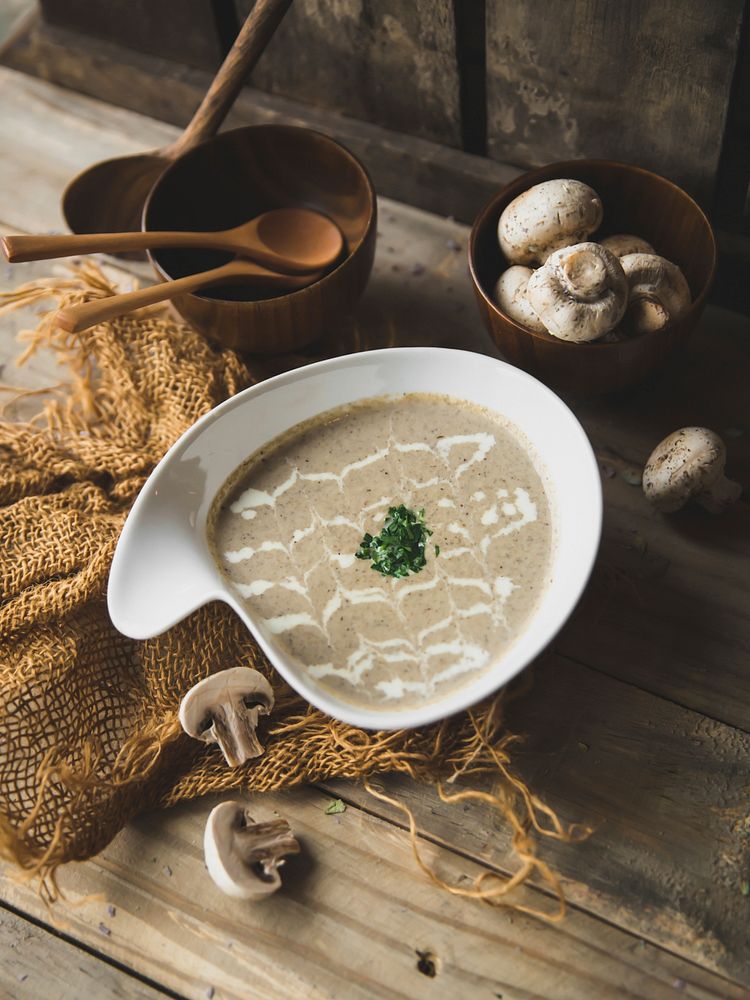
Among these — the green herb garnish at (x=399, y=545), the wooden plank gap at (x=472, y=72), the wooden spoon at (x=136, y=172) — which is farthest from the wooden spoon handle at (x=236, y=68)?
the green herb garnish at (x=399, y=545)

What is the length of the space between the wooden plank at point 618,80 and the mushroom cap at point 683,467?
0.34m

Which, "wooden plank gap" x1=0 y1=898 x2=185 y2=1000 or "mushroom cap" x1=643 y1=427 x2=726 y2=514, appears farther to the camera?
"mushroom cap" x1=643 y1=427 x2=726 y2=514

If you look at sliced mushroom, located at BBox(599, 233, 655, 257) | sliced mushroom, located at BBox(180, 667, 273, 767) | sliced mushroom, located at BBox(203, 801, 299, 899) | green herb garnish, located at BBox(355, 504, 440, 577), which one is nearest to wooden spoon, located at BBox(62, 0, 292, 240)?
sliced mushroom, located at BBox(599, 233, 655, 257)

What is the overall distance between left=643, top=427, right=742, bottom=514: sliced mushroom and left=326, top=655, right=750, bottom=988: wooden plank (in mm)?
207

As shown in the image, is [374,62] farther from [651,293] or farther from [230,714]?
[230,714]

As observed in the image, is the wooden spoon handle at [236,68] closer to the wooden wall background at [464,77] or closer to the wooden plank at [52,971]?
the wooden wall background at [464,77]

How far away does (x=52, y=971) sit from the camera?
1.01 meters

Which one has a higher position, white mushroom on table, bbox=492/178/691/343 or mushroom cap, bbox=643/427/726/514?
white mushroom on table, bbox=492/178/691/343

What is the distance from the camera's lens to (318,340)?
53.2 inches

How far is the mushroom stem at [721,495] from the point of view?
1134 millimetres

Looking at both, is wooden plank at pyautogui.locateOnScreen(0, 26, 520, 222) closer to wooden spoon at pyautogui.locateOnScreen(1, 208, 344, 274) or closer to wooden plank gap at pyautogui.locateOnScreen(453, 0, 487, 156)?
wooden plank gap at pyautogui.locateOnScreen(453, 0, 487, 156)

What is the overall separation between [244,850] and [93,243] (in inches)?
26.8

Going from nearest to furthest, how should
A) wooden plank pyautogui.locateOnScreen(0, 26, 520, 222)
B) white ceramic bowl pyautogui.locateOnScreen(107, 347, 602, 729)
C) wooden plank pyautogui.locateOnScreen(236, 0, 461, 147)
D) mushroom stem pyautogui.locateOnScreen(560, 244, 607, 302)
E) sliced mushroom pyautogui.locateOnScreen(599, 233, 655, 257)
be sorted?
white ceramic bowl pyautogui.locateOnScreen(107, 347, 602, 729)
mushroom stem pyautogui.locateOnScreen(560, 244, 607, 302)
sliced mushroom pyautogui.locateOnScreen(599, 233, 655, 257)
wooden plank pyautogui.locateOnScreen(236, 0, 461, 147)
wooden plank pyautogui.locateOnScreen(0, 26, 520, 222)

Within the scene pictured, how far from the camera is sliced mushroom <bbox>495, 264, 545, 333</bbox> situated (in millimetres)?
1153
